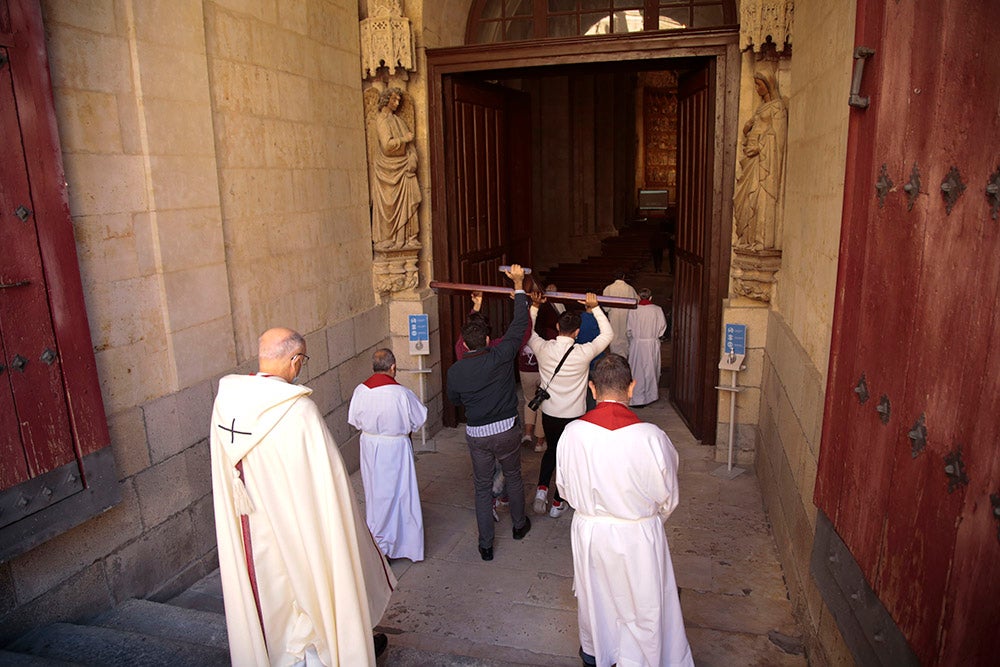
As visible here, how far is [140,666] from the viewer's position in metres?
3.25

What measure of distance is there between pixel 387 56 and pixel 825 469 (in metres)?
5.53

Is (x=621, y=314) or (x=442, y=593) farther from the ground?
(x=621, y=314)

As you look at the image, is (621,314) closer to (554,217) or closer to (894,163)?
(894,163)

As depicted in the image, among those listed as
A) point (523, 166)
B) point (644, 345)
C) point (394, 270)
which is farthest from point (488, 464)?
point (523, 166)

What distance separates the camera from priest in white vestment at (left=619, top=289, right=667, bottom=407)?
8.78m

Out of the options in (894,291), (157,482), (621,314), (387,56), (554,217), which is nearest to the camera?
(894,291)

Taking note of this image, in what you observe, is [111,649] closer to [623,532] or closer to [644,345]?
[623,532]

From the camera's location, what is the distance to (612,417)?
3.51 metres

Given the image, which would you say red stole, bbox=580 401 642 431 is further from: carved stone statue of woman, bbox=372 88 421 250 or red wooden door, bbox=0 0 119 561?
carved stone statue of woman, bbox=372 88 421 250

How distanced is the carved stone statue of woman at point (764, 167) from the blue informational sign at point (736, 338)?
701mm

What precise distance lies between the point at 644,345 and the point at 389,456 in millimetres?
4424

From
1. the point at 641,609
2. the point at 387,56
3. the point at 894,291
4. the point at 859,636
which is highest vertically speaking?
the point at 387,56

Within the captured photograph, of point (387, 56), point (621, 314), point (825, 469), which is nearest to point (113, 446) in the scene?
point (825, 469)

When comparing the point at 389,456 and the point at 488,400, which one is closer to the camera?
the point at 488,400
